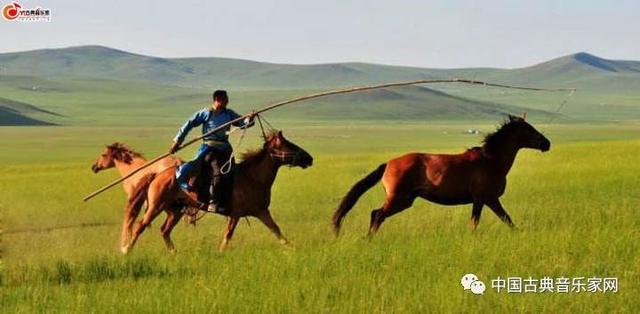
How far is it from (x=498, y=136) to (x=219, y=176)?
14.9 ft

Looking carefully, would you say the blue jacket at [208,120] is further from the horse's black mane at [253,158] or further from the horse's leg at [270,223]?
the horse's leg at [270,223]

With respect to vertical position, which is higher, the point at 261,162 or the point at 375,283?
the point at 261,162

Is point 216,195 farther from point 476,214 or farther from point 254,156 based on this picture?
point 476,214

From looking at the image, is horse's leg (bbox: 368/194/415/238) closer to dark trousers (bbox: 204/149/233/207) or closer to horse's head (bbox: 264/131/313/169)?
horse's head (bbox: 264/131/313/169)

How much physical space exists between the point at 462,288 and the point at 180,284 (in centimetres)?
304

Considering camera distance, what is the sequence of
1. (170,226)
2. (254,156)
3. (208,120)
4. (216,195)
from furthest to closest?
1. (170,226)
2. (254,156)
3. (216,195)
4. (208,120)

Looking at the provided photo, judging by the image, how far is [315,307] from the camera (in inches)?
308

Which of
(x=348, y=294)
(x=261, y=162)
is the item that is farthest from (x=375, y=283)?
(x=261, y=162)

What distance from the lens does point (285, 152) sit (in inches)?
499

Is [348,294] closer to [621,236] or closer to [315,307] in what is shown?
[315,307]

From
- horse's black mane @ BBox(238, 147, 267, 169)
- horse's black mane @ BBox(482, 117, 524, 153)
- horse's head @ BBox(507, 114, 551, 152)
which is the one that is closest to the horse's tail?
horse's black mane @ BBox(238, 147, 267, 169)

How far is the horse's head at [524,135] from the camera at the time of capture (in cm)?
1358

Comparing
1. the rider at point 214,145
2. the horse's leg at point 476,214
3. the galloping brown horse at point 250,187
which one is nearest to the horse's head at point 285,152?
the galloping brown horse at point 250,187

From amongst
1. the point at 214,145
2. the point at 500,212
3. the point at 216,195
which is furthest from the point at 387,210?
the point at 214,145
